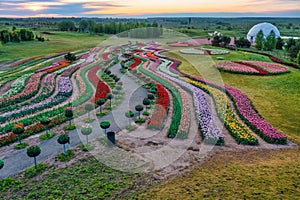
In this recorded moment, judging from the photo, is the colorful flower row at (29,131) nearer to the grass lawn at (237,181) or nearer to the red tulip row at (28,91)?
the red tulip row at (28,91)

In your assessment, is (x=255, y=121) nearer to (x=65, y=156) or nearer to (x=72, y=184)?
(x=65, y=156)

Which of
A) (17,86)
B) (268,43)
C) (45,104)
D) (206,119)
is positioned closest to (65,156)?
(206,119)

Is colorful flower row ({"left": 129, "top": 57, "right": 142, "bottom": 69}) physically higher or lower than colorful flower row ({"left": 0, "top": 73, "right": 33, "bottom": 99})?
higher

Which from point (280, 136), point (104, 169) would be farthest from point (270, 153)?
point (104, 169)

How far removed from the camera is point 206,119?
53.1 ft

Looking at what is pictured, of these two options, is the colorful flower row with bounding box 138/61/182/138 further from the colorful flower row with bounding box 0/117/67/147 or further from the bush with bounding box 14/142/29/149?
the bush with bounding box 14/142/29/149

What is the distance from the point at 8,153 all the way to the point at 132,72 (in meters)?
19.5

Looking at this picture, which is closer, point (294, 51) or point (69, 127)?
point (69, 127)

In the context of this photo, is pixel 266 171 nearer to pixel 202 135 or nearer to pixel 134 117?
pixel 202 135

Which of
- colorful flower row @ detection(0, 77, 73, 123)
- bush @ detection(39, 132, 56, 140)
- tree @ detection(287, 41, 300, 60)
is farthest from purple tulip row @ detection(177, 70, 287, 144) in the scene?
tree @ detection(287, 41, 300, 60)

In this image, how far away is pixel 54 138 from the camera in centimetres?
1420

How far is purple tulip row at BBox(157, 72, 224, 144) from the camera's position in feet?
45.4

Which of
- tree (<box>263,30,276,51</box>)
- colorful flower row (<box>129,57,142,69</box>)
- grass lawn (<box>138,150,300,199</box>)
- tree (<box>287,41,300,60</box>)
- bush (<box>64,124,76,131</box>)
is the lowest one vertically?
grass lawn (<box>138,150,300,199</box>)

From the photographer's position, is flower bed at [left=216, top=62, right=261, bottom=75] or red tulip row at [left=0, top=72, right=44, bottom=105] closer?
red tulip row at [left=0, top=72, right=44, bottom=105]
